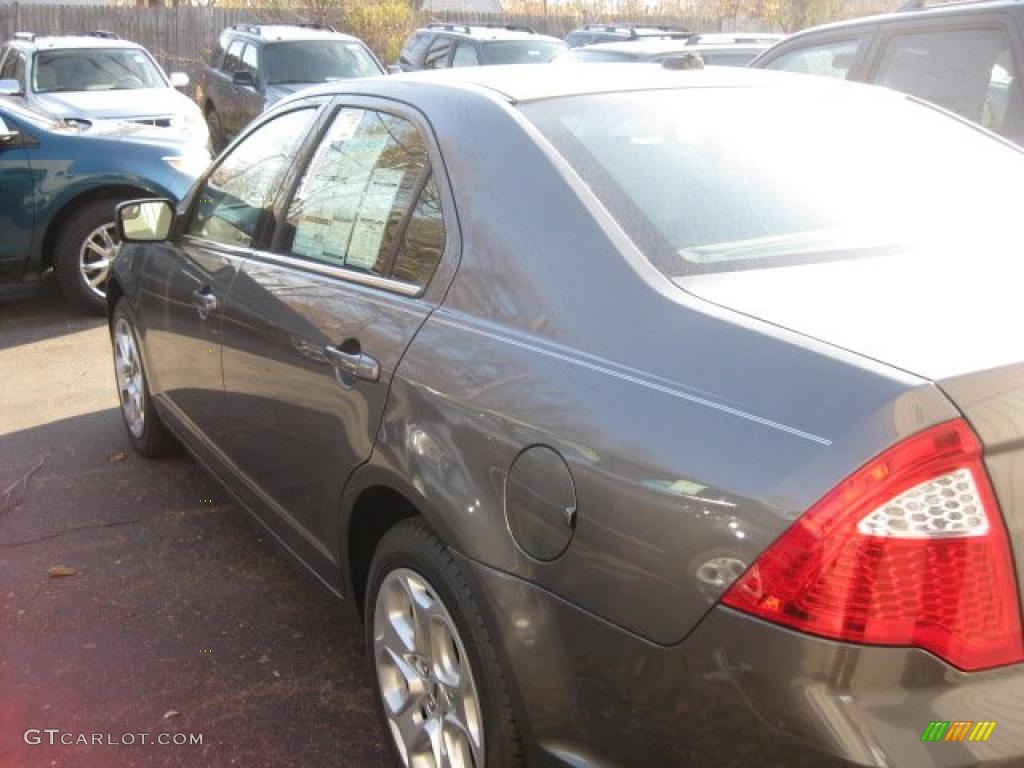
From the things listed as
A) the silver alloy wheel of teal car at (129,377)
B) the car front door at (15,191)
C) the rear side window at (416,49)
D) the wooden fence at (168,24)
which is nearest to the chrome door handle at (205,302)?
the silver alloy wheel of teal car at (129,377)

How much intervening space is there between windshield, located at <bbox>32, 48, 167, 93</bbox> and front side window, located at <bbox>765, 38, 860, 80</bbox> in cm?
644

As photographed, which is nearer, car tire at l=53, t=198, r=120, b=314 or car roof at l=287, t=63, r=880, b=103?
car roof at l=287, t=63, r=880, b=103

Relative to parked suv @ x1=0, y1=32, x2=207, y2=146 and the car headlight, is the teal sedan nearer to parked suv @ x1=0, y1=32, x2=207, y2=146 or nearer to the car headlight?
the car headlight

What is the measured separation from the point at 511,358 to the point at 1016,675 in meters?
1.08

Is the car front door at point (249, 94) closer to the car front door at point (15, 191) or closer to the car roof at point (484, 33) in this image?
the car roof at point (484, 33)

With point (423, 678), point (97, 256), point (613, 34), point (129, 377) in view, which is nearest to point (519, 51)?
point (613, 34)

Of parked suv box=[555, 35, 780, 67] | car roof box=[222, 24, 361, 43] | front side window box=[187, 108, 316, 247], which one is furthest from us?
car roof box=[222, 24, 361, 43]

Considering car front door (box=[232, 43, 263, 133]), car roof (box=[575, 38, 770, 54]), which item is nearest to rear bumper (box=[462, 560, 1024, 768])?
car roof (box=[575, 38, 770, 54])

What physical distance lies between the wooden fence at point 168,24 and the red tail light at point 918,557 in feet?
71.1

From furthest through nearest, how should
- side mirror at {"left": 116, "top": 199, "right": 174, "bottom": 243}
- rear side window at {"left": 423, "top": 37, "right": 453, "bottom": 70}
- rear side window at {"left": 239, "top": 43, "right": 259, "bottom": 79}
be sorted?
Result: 1. rear side window at {"left": 423, "top": 37, "right": 453, "bottom": 70}
2. rear side window at {"left": 239, "top": 43, "right": 259, "bottom": 79}
3. side mirror at {"left": 116, "top": 199, "right": 174, "bottom": 243}

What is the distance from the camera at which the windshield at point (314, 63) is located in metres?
13.7

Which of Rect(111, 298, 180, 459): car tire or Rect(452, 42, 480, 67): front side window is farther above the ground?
Rect(452, 42, 480, 67): front side window

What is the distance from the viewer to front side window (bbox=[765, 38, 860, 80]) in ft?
19.8

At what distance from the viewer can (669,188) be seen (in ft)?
8.28
